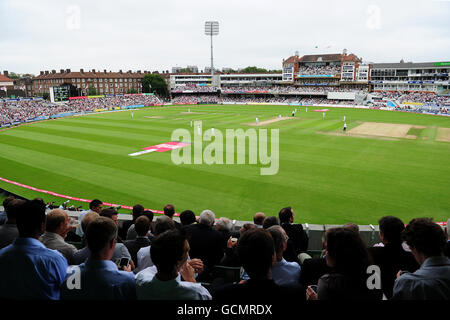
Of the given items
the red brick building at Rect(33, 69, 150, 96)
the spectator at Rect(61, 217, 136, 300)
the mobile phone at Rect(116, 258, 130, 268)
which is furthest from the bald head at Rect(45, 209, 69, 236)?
the red brick building at Rect(33, 69, 150, 96)

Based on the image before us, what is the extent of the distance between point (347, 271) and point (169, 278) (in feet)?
5.59

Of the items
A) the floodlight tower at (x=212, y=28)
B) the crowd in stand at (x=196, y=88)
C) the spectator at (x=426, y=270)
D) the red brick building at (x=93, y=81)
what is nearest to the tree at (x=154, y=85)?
the crowd in stand at (x=196, y=88)

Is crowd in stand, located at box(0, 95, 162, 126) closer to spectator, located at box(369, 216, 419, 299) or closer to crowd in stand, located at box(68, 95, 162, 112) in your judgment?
crowd in stand, located at box(68, 95, 162, 112)

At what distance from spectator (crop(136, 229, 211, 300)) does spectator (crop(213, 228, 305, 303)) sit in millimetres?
264

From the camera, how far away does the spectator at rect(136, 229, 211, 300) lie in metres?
3.01

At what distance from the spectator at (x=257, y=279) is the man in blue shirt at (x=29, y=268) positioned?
78.4 inches

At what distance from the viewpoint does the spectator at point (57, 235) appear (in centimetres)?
489

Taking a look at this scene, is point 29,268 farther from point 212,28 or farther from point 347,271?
point 212,28

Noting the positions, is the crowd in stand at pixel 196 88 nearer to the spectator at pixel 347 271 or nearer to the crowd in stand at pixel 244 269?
the crowd in stand at pixel 244 269

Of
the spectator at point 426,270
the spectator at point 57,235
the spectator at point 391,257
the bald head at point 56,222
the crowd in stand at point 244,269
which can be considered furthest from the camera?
the bald head at point 56,222

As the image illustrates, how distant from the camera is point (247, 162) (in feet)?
75.0
